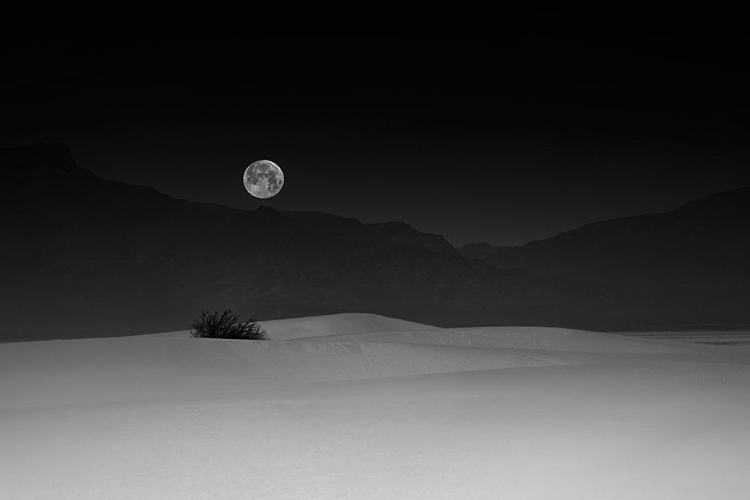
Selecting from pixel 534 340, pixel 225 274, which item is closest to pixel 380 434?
pixel 534 340

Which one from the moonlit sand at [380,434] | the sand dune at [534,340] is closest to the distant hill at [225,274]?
the sand dune at [534,340]

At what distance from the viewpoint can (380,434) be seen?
31.2 ft

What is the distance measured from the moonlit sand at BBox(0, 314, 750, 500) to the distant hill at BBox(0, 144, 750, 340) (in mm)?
103817

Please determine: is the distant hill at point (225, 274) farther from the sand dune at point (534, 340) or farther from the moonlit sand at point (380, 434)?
the moonlit sand at point (380, 434)

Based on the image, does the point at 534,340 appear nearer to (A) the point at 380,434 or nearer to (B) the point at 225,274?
(A) the point at 380,434

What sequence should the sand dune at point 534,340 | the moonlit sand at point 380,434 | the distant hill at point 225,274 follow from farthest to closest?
1. the distant hill at point 225,274
2. the sand dune at point 534,340
3. the moonlit sand at point 380,434

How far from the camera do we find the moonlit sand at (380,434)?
25.0ft

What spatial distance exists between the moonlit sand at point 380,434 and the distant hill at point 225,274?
341 ft

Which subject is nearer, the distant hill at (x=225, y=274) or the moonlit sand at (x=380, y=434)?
the moonlit sand at (x=380, y=434)

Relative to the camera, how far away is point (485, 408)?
10984 millimetres

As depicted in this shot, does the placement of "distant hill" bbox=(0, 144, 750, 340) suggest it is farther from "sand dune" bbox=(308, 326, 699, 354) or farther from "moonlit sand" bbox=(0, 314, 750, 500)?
"moonlit sand" bbox=(0, 314, 750, 500)

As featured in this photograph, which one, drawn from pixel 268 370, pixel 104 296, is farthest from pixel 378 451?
pixel 104 296

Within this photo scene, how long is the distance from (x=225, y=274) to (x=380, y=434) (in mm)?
139824

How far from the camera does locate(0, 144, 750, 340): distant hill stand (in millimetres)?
128125
